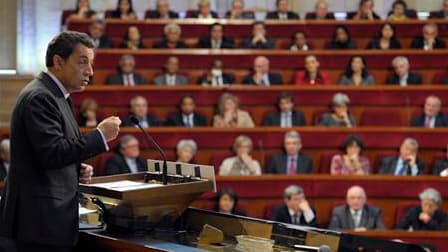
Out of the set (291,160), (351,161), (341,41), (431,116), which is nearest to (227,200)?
(291,160)

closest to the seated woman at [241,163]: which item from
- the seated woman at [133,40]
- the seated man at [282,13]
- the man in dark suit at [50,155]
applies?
the seated woman at [133,40]

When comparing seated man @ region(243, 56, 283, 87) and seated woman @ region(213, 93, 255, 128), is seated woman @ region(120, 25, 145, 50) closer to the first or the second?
seated man @ region(243, 56, 283, 87)

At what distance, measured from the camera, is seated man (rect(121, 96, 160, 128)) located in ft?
18.4

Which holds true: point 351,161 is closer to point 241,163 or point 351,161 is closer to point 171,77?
point 241,163

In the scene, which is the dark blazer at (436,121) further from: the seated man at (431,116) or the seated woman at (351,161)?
the seated woman at (351,161)

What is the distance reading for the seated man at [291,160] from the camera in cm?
523

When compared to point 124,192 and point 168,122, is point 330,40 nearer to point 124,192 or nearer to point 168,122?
point 168,122

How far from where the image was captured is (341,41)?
705 cm

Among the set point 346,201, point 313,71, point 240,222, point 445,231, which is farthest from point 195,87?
point 240,222

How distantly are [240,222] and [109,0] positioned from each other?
21.7 ft

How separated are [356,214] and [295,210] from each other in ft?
1.14

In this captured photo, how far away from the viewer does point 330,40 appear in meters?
7.27

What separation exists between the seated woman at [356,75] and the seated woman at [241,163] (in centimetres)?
152

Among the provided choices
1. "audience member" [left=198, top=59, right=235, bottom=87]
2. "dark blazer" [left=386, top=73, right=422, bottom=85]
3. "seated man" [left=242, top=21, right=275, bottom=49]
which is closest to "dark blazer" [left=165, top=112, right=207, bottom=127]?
"audience member" [left=198, top=59, right=235, bottom=87]
